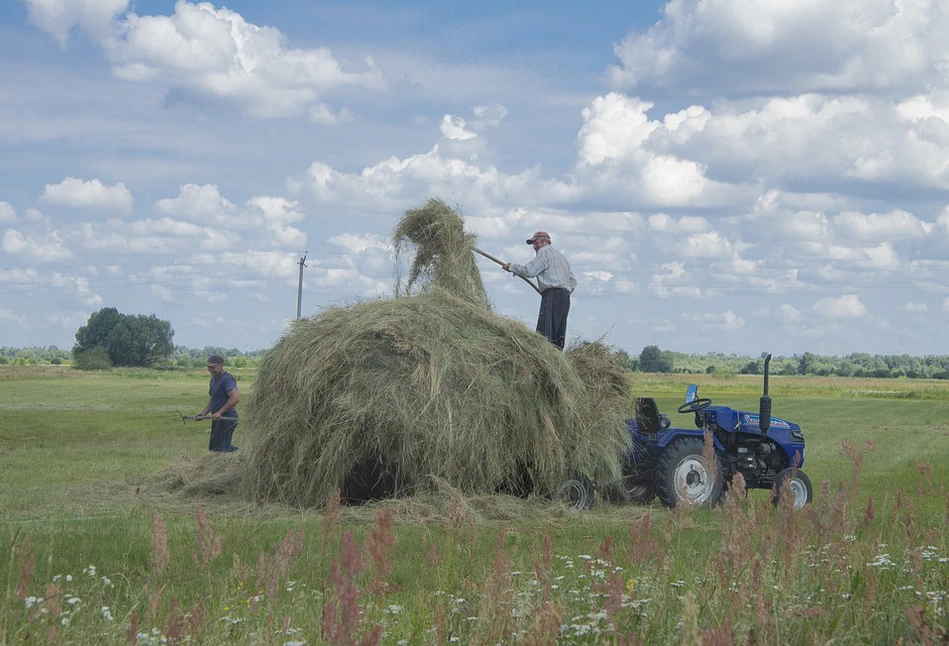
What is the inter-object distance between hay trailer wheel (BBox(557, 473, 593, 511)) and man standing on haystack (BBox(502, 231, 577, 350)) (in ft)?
5.59

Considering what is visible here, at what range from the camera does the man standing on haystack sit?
43.2ft

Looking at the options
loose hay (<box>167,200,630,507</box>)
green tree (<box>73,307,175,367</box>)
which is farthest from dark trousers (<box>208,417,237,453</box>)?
green tree (<box>73,307,175,367</box>)

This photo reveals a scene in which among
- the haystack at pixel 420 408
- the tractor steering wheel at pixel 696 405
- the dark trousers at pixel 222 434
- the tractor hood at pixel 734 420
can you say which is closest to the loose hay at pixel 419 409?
the haystack at pixel 420 408

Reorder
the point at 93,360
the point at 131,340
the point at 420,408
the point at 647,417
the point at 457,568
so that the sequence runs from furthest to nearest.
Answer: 1. the point at 131,340
2. the point at 93,360
3. the point at 647,417
4. the point at 420,408
5. the point at 457,568

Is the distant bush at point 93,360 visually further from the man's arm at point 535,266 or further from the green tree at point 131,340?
the man's arm at point 535,266

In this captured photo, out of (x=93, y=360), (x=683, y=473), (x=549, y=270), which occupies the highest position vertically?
(x=549, y=270)

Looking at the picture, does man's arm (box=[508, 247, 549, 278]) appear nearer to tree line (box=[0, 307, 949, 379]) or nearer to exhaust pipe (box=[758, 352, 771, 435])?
exhaust pipe (box=[758, 352, 771, 435])

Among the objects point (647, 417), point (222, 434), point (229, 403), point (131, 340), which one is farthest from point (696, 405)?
point (131, 340)

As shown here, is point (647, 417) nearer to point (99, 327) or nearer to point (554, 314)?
point (554, 314)

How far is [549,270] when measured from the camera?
43.3 ft

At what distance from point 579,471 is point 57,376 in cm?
7885

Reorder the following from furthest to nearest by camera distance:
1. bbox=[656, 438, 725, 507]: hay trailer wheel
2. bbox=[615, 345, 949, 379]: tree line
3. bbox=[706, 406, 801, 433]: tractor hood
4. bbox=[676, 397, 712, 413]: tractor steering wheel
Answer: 1. bbox=[615, 345, 949, 379]: tree line
2. bbox=[706, 406, 801, 433]: tractor hood
3. bbox=[676, 397, 712, 413]: tractor steering wheel
4. bbox=[656, 438, 725, 507]: hay trailer wheel

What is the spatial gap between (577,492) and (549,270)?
2694 millimetres

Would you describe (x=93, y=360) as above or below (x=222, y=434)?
below
